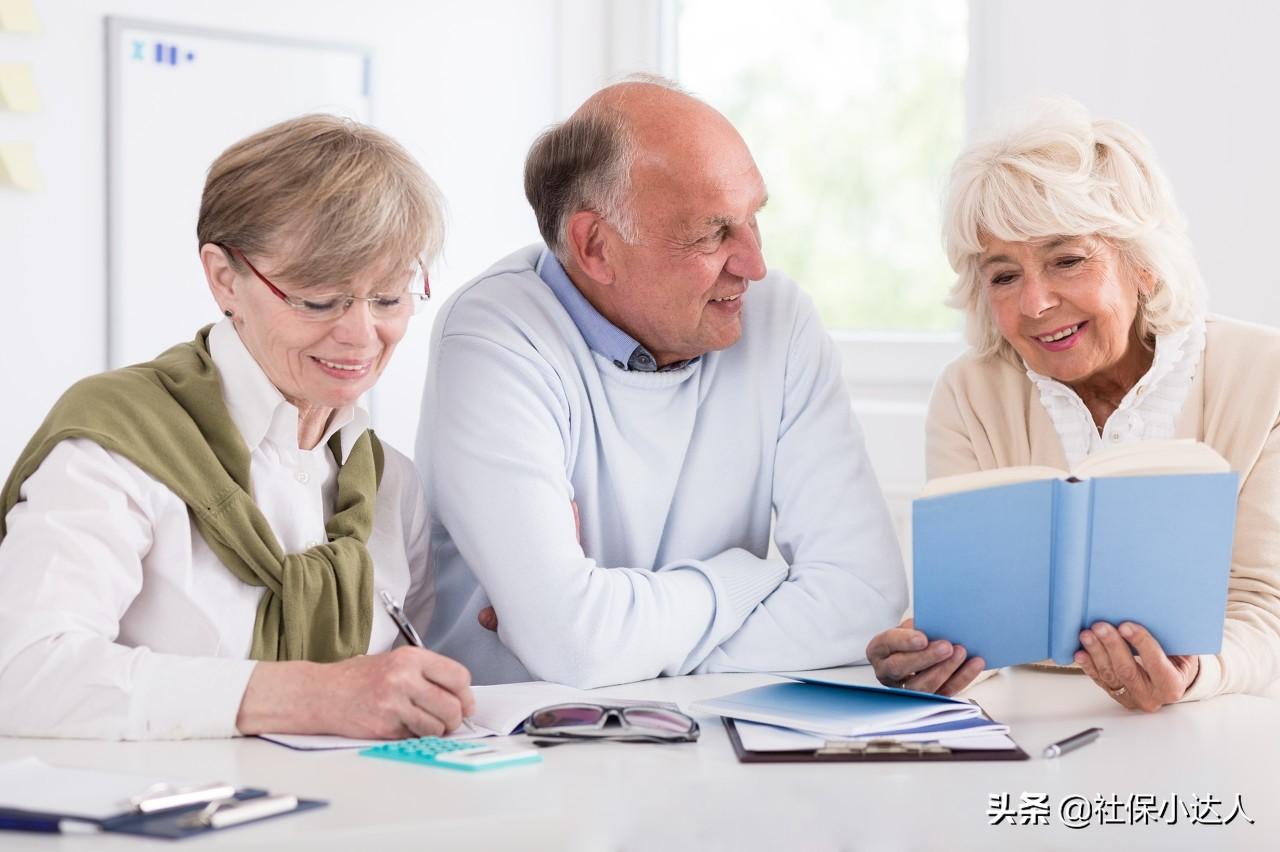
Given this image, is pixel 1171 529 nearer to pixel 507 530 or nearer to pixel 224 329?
pixel 507 530

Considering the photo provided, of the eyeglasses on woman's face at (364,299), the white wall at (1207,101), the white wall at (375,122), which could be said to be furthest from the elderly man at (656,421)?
the white wall at (1207,101)

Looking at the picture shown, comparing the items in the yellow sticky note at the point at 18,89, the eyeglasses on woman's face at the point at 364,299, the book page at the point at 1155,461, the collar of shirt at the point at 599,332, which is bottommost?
the book page at the point at 1155,461

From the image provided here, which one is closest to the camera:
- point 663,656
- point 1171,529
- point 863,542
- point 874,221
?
point 1171,529

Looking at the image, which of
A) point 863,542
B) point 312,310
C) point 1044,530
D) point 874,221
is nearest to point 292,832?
point 312,310

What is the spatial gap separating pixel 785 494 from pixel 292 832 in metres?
1.10

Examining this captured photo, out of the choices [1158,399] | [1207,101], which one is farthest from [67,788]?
[1207,101]

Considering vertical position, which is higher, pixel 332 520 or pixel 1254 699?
pixel 332 520

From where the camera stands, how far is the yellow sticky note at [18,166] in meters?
2.99

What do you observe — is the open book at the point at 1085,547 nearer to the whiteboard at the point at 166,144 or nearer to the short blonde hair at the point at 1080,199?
the short blonde hair at the point at 1080,199

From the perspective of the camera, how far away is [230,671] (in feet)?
4.55

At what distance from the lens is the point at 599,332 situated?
80.9 inches

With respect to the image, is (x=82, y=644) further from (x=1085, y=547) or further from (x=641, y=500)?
(x=1085, y=547)

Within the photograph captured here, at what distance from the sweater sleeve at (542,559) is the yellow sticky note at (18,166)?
152cm

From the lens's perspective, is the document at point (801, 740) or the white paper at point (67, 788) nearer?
the white paper at point (67, 788)
